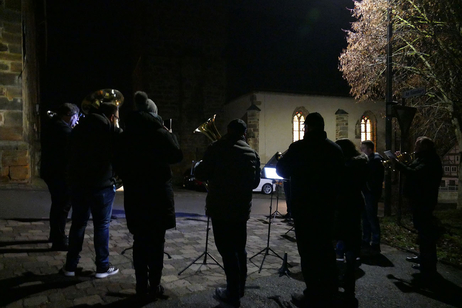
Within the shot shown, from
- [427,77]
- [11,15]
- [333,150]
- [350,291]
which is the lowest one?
[350,291]

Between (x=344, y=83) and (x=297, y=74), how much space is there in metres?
3.89

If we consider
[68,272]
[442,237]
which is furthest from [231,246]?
[442,237]

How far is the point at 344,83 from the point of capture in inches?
1179

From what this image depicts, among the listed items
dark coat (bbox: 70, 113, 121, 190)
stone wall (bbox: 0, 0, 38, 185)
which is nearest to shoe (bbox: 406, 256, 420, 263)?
dark coat (bbox: 70, 113, 121, 190)

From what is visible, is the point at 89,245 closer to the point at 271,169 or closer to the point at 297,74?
the point at 271,169

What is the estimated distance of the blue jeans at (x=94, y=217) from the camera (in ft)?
13.3

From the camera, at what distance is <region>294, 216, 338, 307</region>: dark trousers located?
12.1 ft

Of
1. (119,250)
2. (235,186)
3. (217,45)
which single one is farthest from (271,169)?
(217,45)

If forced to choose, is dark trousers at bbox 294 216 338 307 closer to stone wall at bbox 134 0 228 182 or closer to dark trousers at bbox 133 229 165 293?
dark trousers at bbox 133 229 165 293

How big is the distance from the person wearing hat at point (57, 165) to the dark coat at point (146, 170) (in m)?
1.85

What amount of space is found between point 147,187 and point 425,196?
3.77 meters

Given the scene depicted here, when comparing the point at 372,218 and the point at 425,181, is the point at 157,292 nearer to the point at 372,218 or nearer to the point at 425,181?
the point at 425,181

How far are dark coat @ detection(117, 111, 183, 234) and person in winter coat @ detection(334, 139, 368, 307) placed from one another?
1.91 m

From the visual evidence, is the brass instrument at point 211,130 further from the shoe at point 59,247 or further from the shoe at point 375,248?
the shoe at point 375,248
